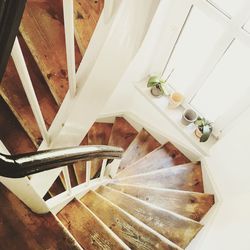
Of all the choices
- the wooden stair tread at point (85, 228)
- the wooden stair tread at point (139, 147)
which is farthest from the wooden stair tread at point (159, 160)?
the wooden stair tread at point (85, 228)

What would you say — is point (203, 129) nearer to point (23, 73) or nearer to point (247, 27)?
point (247, 27)

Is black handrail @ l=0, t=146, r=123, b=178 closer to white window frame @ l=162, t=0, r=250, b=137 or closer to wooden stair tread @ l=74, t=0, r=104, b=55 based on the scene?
wooden stair tread @ l=74, t=0, r=104, b=55

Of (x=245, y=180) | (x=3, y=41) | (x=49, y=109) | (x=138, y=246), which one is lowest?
(x=245, y=180)

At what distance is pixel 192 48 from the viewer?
9.26ft

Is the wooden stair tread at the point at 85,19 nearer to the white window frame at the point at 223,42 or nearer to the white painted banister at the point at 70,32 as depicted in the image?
the white painted banister at the point at 70,32

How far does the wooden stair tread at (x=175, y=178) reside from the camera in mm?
3283

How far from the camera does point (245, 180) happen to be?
2.49 m

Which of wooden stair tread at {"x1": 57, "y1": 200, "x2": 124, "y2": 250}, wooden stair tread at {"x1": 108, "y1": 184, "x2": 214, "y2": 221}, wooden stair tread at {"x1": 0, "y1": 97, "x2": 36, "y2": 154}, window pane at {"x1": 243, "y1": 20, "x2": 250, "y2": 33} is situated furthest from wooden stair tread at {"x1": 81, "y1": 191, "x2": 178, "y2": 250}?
window pane at {"x1": 243, "y1": 20, "x2": 250, "y2": 33}

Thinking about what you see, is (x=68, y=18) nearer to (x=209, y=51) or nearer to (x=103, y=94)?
(x=103, y=94)

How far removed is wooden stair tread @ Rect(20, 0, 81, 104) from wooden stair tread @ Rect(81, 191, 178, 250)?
1176mm

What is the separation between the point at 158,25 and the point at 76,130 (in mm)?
1733

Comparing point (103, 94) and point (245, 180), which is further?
point (245, 180)

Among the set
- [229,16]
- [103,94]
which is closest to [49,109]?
[103,94]

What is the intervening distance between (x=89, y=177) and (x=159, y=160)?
1570 mm
